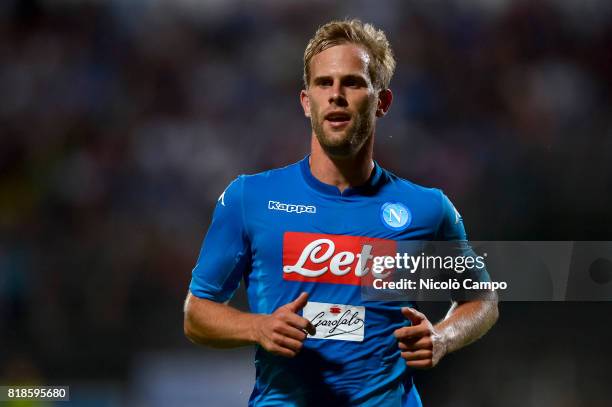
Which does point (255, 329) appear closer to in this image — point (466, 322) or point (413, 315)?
point (413, 315)

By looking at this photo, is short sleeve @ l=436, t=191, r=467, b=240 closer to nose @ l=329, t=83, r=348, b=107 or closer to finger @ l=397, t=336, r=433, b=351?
nose @ l=329, t=83, r=348, b=107

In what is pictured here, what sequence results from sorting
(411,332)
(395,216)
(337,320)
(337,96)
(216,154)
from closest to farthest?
(411,332)
(337,320)
(337,96)
(395,216)
(216,154)

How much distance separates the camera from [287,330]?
8.41 feet

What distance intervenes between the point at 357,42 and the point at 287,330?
4.28 feet

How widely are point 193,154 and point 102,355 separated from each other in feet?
5.87

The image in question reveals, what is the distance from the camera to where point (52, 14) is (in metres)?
6.88

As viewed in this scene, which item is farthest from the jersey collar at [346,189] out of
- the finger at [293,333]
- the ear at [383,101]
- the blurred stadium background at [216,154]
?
the blurred stadium background at [216,154]

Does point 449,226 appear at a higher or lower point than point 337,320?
higher

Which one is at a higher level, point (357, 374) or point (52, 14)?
point (52, 14)

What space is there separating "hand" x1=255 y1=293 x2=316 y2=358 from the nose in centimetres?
87

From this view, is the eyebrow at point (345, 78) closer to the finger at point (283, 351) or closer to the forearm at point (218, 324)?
the forearm at point (218, 324)

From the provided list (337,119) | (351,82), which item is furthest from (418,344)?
(351,82)

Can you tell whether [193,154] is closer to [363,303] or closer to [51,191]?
[51,191]

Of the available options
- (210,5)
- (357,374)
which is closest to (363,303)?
(357,374)
